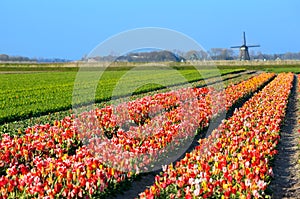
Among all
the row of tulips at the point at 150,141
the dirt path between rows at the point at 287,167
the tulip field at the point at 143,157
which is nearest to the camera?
the tulip field at the point at 143,157

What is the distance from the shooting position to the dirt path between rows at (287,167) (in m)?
6.59

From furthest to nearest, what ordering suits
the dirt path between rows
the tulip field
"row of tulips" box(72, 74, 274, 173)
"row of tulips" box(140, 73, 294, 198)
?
"row of tulips" box(72, 74, 274, 173), the dirt path between rows, the tulip field, "row of tulips" box(140, 73, 294, 198)

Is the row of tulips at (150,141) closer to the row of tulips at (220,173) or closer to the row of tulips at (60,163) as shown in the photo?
the row of tulips at (60,163)

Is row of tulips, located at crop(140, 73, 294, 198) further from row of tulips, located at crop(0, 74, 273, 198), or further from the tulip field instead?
row of tulips, located at crop(0, 74, 273, 198)

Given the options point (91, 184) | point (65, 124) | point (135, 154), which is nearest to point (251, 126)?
point (135, 154)

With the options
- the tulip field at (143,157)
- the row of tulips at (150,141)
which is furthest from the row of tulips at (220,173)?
the row of tulips at (150,141)

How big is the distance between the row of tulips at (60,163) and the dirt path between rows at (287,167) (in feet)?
6.67

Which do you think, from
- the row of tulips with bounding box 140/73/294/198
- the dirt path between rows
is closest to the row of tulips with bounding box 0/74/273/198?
the row of tulips with bounding box 140/73/294/198

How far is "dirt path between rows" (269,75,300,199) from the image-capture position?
21.6ft

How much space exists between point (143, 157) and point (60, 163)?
174 cm

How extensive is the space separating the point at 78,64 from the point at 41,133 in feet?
232

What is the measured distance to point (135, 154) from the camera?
24.0 ft

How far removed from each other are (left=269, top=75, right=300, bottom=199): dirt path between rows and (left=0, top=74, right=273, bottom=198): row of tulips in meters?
2.03

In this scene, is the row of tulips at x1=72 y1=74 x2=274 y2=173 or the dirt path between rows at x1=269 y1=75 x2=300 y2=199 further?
the row of tulips at x1=72 y1=74 x2=274 y2=173
